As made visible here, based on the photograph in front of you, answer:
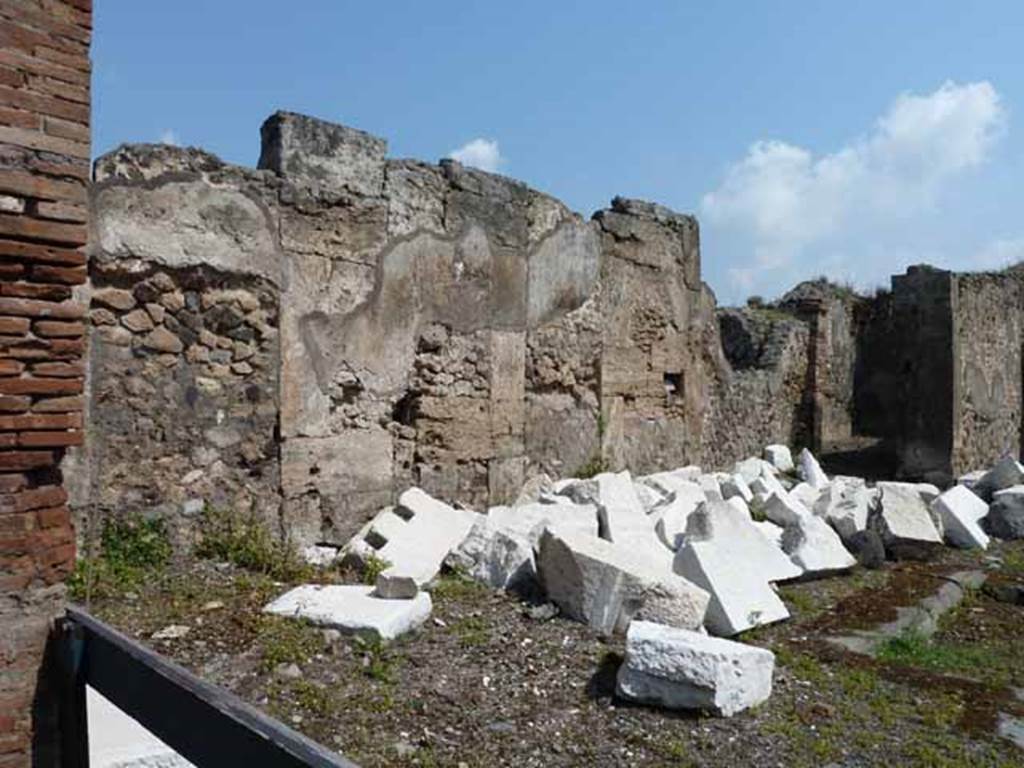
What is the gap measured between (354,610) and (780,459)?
691 centimetres

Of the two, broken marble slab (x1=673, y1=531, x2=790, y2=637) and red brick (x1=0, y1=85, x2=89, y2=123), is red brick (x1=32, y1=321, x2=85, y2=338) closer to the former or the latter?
red brick (x1=0, y1=85, x2=89, y2=123)

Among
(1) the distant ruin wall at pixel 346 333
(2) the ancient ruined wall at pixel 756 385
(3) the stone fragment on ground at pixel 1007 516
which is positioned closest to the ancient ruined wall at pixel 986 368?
(2) the ancient ruined wall at pixel 756 385

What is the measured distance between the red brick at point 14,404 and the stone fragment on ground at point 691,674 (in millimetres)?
2285

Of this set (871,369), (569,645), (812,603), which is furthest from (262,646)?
(871,369)

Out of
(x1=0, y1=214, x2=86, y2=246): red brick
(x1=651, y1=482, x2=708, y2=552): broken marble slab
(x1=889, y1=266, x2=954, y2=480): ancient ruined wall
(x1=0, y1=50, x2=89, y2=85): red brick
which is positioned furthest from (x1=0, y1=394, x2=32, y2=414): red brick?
(x1=889, y1=266, x2=954, y2=480): ancient ruined wall

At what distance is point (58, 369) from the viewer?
2.61 metres

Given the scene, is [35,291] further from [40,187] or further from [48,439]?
[48,439]

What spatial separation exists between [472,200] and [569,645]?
3.36 m

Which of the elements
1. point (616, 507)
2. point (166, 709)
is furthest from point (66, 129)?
point (616, 507)

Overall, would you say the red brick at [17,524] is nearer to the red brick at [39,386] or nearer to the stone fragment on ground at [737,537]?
the red brick at [39,386]

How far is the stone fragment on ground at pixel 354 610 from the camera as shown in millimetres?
4004

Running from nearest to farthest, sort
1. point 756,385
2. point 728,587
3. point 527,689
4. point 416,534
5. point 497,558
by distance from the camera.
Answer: point 527,689, point 728,587, point 497,558, point 416,534, point 756,385

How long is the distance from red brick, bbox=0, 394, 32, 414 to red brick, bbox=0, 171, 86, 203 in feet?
1.79

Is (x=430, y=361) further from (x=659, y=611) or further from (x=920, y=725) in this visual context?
(x=920, y=725)
